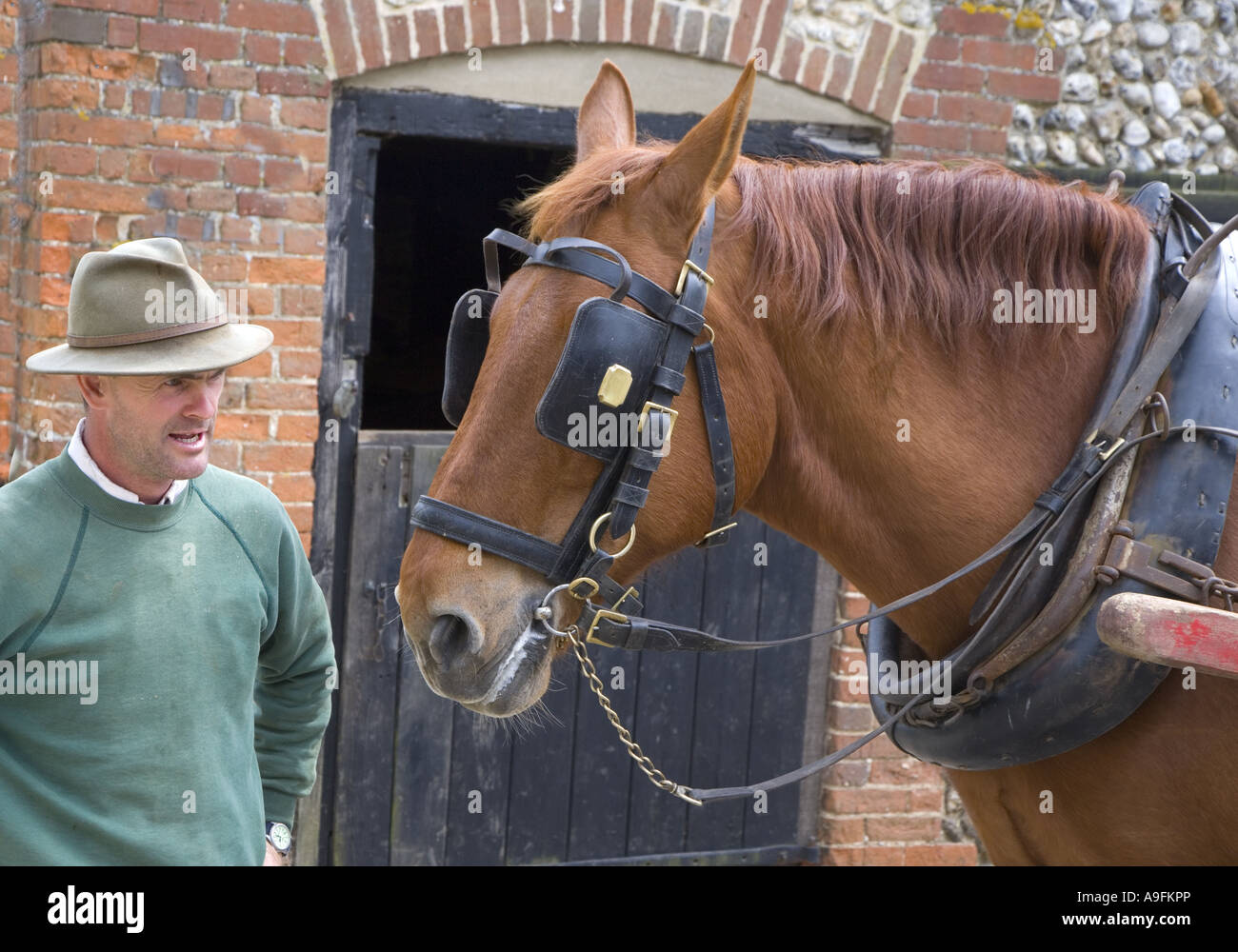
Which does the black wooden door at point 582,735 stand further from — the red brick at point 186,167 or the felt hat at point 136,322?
the felt hat at point 136,322

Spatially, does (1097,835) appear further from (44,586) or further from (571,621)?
(44,586)

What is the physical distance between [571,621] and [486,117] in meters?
2.40

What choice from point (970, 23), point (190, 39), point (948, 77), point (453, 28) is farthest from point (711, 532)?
point (970, 23)

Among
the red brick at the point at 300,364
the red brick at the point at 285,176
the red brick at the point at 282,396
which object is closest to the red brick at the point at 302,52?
the red brick at the point at 285,176

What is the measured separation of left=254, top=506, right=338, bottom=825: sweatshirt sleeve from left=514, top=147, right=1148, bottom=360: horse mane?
36.7 inches

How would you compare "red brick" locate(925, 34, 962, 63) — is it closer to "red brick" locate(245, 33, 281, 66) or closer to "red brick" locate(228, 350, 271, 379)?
"red brick" locate(245, 33, 281, 66)

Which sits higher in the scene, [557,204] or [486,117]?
[486,117]

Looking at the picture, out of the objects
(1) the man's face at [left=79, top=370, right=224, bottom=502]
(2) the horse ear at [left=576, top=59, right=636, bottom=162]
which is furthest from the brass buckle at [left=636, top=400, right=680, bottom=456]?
(1) the man's face at [left=79, top=370, right=224, bottom=502]

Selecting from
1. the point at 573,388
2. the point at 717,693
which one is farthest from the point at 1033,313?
the point at 717,693

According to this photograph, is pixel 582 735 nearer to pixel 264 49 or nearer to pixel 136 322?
pixel 264 49

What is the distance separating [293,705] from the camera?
8.01 ft

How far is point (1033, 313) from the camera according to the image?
2.03 metres

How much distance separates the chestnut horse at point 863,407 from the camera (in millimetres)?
1920

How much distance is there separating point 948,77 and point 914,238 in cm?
248
